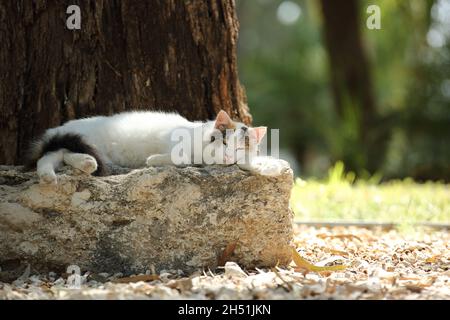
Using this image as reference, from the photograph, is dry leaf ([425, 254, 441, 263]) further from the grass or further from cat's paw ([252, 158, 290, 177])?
the grass

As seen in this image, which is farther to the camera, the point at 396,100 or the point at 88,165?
the point at 396,100

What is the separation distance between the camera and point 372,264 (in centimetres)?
332

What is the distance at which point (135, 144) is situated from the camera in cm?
340

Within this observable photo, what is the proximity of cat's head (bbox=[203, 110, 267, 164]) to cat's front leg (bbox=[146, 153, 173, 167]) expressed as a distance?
0.20m

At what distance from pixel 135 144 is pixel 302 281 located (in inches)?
45.6

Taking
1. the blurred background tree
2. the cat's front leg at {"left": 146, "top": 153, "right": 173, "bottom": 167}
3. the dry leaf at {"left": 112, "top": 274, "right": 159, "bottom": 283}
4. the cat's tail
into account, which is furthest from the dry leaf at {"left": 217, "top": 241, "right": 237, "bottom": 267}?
the blurred background tree

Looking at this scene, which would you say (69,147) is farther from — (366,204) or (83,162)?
(366,204)

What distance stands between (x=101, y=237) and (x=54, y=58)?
1094 millimetres

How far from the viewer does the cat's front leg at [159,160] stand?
10.4 feet

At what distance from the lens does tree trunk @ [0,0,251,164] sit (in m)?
3.56

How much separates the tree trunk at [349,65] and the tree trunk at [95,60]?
635 centimetres

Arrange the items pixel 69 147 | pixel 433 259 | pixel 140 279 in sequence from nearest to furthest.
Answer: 1. pixel 140 279
2. pixel 69 147
3. pixel 433 259

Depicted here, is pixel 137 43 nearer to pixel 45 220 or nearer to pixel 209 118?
pixel 209 118

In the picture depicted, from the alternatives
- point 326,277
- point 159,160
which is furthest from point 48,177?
point 326,277
